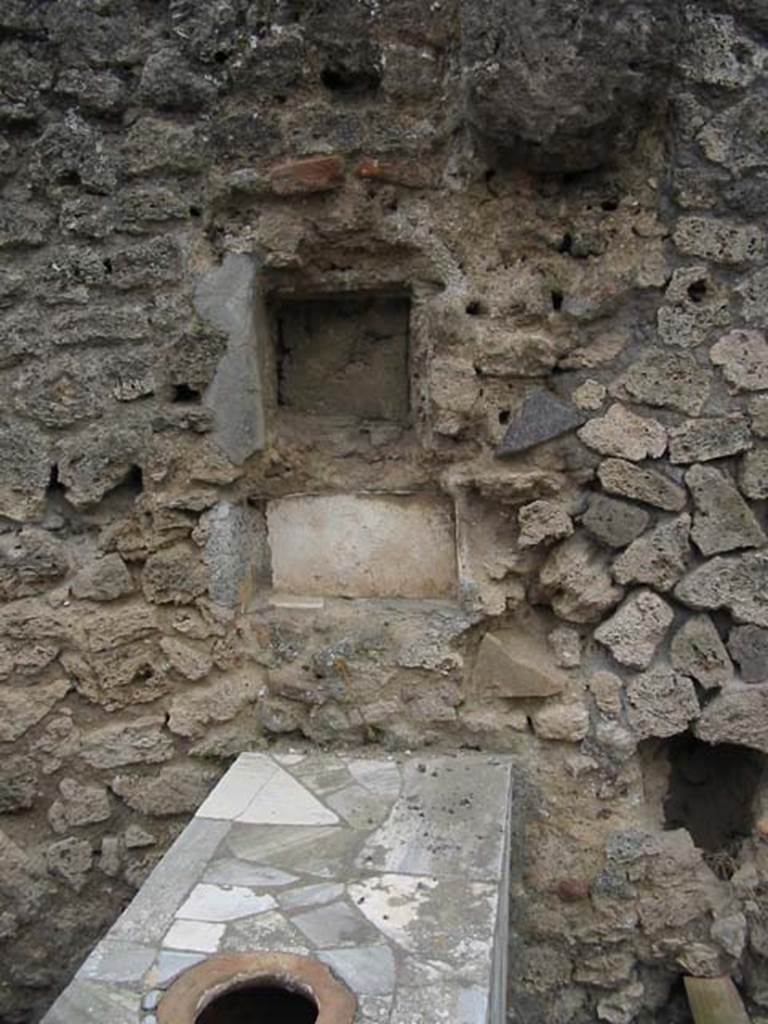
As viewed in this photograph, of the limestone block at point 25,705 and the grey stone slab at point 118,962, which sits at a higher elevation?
the limestone block at point 25,705

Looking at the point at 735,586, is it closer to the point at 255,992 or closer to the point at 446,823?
the point at 446,823

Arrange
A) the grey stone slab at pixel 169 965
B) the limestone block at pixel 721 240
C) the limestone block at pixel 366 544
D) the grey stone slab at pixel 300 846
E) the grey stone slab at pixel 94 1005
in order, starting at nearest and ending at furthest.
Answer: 1. the grey stone slab at pixel 94 1005
2. the grey stone slab at pixel 169 965
3. the grey stone slab at pixel 300 846
4. the limestone block at pixel 721 240
5. the limestone block at pixel 366 544

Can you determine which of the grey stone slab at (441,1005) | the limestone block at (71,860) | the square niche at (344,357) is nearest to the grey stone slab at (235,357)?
the square niche at (344,357)

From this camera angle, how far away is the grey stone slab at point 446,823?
90.7 inches

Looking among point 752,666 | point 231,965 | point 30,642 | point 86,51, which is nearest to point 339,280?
point 86,51

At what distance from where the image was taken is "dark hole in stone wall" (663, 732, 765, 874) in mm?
2984

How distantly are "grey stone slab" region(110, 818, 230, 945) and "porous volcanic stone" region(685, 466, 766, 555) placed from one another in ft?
4.97

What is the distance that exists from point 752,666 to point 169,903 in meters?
1.70

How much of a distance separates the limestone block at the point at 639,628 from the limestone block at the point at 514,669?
196 mm

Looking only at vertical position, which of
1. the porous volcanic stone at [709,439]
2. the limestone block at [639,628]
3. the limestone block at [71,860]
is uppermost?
the porous volcanic stone at [709,439]

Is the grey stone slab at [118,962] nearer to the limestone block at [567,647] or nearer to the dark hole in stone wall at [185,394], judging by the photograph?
the limestone block at [567,647]

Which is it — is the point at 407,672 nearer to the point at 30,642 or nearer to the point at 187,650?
the point at 187,650

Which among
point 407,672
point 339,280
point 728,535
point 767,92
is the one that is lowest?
point 407,672

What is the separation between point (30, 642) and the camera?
3025 mm
